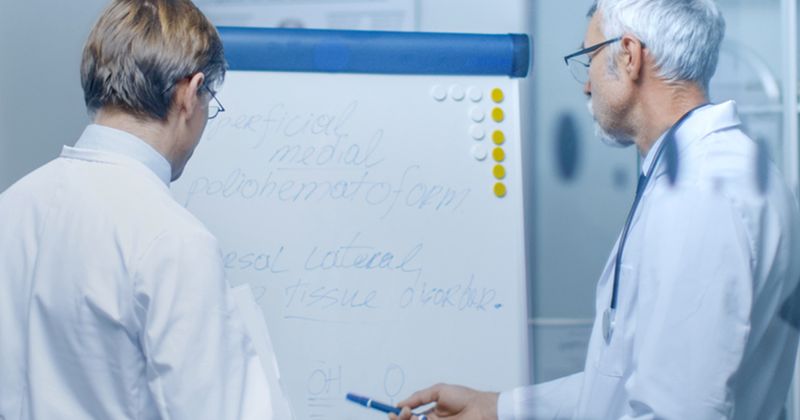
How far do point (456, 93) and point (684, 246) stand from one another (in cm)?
65

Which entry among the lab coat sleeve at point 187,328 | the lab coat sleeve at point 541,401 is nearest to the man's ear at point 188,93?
the lab coat sleeve at point 187,328

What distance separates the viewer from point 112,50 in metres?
1.05

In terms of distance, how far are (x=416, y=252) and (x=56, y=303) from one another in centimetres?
76

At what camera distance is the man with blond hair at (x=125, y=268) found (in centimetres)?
96

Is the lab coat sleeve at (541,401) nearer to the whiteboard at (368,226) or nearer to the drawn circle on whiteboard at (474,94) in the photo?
the whiteboard at (368,226)

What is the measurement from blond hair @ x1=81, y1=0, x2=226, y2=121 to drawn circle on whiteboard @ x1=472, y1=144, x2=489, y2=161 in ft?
2.22

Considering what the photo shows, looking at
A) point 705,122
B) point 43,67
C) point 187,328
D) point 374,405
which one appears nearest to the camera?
point 187,328

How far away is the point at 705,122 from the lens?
1209 mm

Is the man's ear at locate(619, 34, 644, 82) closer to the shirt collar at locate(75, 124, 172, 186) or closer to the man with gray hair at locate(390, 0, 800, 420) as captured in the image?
the man with gray hair at locate(390, 0, 800, 420)

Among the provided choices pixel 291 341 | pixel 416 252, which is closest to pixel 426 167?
pixel 416 252

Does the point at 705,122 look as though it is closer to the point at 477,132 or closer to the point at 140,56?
the point at 477,132

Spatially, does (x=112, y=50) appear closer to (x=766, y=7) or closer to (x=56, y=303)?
(x=56, y=303)

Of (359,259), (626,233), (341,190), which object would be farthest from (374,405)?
(626,233)

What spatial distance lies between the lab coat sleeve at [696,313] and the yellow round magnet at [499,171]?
0.52m
